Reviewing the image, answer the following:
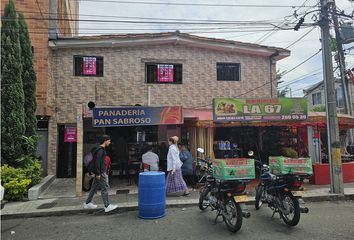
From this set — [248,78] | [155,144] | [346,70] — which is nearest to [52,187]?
[155,144]

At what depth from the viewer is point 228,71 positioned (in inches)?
558

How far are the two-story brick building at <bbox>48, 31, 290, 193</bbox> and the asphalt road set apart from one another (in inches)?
213

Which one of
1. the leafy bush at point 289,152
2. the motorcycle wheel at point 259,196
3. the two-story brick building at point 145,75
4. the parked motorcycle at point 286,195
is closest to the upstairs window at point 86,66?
the two-story brick building at point 145,75

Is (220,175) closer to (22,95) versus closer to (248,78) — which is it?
(22,95)

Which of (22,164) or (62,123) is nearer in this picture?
(22,164)

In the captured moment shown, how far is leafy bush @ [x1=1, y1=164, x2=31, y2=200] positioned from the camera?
8.16 m

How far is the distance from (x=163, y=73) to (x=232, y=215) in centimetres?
885

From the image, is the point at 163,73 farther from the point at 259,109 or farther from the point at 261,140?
the point at 261,140

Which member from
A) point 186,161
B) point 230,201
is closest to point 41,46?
point 186,161

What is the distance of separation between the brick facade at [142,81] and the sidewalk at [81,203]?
162 inches

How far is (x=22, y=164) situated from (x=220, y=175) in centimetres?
674

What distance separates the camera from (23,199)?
8.38 metres

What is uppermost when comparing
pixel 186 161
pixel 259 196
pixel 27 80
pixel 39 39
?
pixel 39 39

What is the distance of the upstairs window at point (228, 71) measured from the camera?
14008 millimetres
